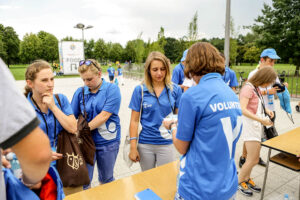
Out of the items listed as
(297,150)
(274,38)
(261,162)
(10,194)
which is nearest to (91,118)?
(10,194)

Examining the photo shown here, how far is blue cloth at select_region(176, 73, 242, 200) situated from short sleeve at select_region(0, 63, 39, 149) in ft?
3.00

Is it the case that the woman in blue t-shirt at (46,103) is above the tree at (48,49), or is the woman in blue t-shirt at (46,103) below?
below

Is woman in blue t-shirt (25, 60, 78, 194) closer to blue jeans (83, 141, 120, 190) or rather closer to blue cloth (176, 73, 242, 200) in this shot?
blue jeans (83, 141, 120, 190)

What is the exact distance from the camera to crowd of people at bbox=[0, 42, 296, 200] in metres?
0.65

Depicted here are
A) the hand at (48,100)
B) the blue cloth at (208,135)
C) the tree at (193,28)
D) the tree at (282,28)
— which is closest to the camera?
the blue cloth at (208,135)

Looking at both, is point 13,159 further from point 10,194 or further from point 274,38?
point 274,38

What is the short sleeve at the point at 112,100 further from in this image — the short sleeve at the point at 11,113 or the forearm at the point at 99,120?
the short sleeve at the point at 11,113

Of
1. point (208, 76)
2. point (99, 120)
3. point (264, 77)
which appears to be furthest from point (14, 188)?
point (264, 77)

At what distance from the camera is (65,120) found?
1.94 m

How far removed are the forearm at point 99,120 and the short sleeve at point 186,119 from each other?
1.30 m

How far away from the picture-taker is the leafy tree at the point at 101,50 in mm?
72188

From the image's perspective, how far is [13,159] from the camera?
0.80 metres

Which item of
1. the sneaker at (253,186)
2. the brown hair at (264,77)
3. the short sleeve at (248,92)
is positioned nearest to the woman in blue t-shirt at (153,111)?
the short sleeve at (248,92)

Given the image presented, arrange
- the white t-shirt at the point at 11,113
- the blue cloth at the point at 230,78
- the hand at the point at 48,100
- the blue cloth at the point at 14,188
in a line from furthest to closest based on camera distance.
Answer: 1. the blue cloth at the point at 230,78
2. the hand at the point at 48,100
3. the blue cloth at the point at 14,188
4. the white t-shirt at the point at 11,113
